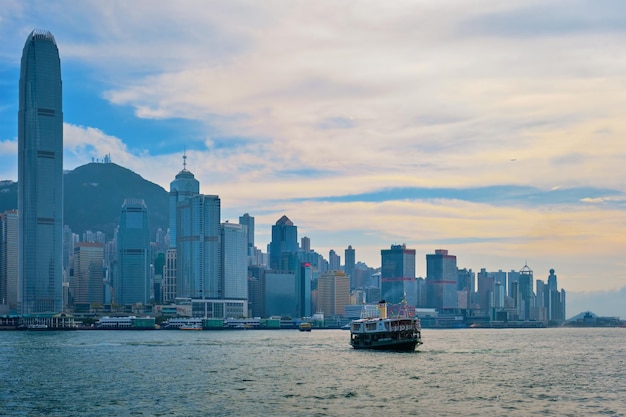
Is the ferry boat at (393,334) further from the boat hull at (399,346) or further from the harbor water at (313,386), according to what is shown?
the harbor water at (313,386)

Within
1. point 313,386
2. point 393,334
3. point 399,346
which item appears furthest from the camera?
point 393,334

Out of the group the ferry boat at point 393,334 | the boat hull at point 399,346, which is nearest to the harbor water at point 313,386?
the boat hull at point 399,346

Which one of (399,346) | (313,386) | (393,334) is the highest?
(393,334)

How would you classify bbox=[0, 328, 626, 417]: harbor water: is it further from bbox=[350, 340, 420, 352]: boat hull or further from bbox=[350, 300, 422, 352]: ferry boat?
bbox=[350, 300, 422, 352]: ferry boat

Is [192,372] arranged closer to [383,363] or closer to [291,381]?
[291,381]

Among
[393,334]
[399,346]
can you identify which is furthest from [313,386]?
[393,334]

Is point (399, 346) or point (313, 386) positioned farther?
point (399, 346)

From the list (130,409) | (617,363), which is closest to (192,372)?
(130,409)

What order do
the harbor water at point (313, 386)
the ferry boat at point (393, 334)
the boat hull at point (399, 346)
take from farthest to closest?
the ferry boat at point (393, 334)
the boat hull at point (399, 346)
the harbor water at point (313, 386)

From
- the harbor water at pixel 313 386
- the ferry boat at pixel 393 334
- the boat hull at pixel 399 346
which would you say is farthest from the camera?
the ferry boat at pixel 393 334

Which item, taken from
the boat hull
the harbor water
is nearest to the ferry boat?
the boat hull

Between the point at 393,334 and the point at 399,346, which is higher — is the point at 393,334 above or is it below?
above

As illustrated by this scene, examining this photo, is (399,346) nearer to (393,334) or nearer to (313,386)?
(393,334)

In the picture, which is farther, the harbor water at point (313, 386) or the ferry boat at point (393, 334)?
the ferry boat at point (393, 334)
